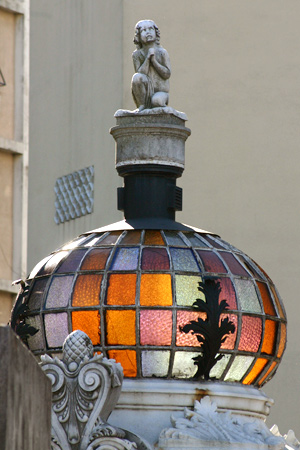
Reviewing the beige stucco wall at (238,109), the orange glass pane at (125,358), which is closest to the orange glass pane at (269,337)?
the orange glass pane at (125,358)

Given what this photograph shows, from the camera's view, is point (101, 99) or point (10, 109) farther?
point (10, 109)

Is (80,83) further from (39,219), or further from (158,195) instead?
(158,195)

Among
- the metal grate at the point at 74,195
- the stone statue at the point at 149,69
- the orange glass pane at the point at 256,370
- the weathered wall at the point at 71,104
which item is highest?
the weathered wall at the point at 71,104

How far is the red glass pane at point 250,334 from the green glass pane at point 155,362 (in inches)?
35.9

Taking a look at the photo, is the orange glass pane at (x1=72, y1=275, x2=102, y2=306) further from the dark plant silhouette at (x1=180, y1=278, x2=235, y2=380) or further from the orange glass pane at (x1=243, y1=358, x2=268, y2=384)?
the orange glass pane at (x1=243, y1=358, x2=268, y2=384)

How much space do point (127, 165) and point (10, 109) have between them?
34662 mm

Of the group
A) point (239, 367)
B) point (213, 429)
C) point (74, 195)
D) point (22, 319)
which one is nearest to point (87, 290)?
point (22, 319)

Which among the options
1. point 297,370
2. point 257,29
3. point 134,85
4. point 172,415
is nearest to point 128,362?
point 172,415

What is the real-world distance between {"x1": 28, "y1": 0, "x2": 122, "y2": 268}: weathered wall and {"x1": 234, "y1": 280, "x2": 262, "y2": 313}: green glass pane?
27508 millimetres

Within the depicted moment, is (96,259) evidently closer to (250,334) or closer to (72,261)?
(72,261)

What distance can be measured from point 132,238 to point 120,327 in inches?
50.2

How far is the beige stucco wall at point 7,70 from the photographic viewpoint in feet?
169

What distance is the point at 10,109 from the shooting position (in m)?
51.9

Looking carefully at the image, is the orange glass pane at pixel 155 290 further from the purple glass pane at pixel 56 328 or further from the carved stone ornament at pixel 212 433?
the carved stone ornament at pixel 212 433
